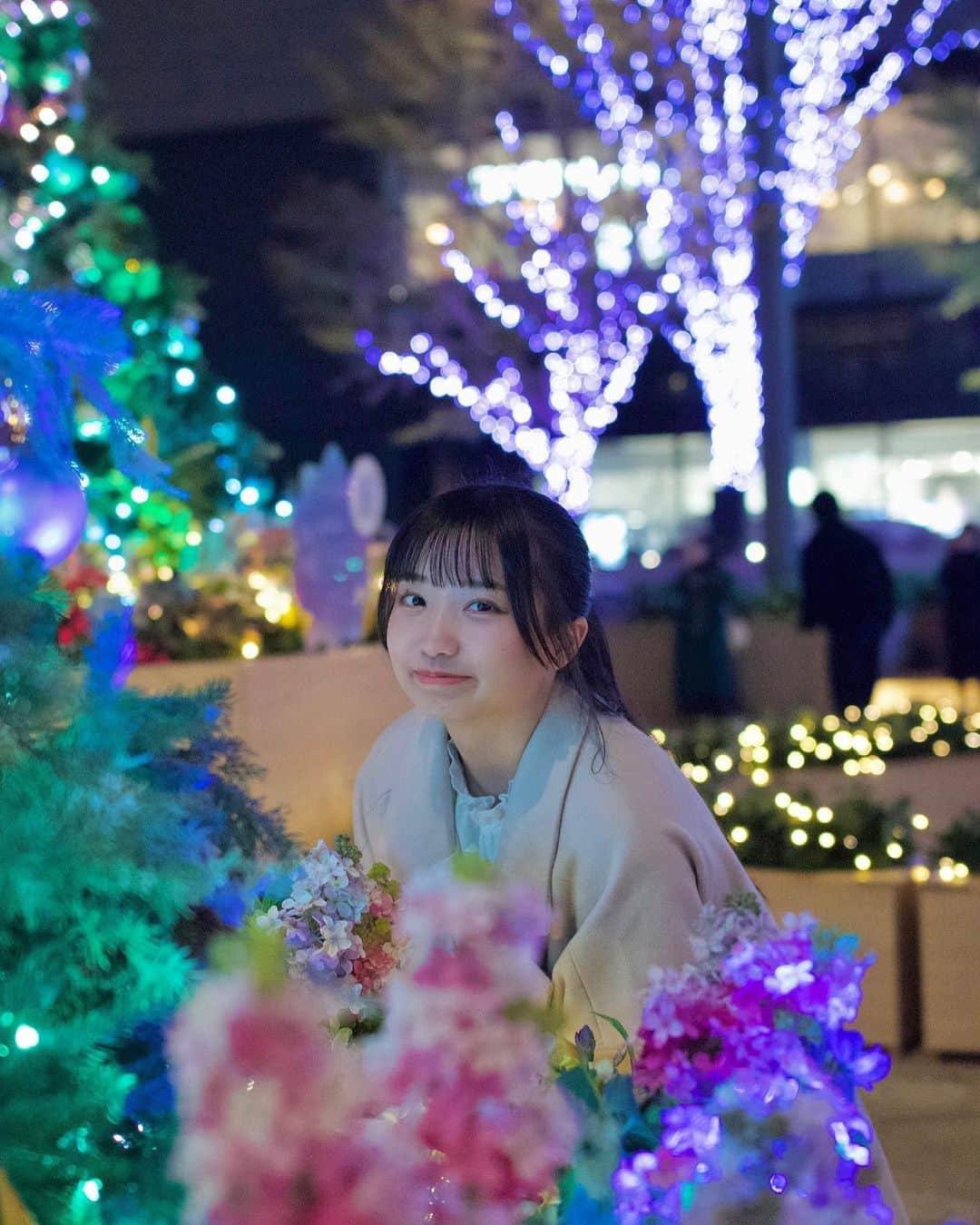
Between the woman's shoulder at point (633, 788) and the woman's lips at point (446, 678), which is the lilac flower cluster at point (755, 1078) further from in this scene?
the woman's lips at point (446, 678)

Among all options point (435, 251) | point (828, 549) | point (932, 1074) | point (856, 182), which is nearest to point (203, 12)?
point (435, 251)

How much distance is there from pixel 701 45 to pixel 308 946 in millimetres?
11413

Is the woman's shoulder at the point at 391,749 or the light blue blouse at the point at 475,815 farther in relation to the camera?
the woman's shoulder at the point at 391,749

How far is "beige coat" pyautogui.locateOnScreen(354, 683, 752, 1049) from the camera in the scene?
1687mm

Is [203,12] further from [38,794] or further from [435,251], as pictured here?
[38,794]

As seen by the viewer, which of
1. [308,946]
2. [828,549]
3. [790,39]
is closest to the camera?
[308,946]

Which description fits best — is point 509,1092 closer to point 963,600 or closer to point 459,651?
point 459,651

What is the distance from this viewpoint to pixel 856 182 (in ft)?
61.4

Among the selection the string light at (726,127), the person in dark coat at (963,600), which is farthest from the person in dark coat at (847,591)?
the string light at (726,127)

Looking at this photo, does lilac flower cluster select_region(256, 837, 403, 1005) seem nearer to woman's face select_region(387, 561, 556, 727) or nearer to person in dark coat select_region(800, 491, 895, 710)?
woman's face select_region(387, 561, 556, 727)

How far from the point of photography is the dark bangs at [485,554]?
5.90 feet

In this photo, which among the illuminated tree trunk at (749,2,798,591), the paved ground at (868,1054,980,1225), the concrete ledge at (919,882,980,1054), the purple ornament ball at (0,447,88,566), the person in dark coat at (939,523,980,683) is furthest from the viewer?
the illuminated tree trunk at (749,2,798,591)

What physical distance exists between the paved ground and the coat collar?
1608 millimetres

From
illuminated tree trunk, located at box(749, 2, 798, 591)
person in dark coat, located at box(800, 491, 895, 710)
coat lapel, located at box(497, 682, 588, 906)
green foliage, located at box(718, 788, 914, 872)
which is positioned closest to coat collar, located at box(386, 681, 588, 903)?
coat lapel, located at box(497, 682, 588, 906)
